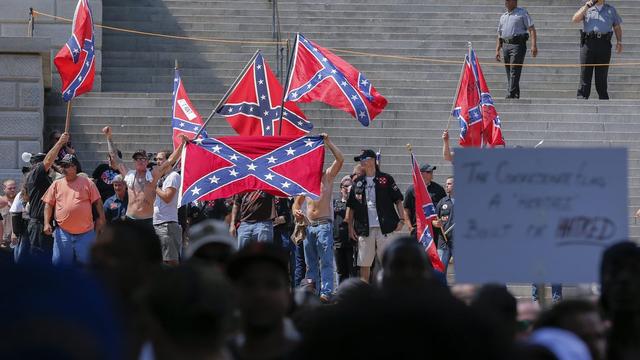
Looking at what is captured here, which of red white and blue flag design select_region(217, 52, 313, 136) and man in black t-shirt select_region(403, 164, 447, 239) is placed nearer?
red white and blue flag design select_region(217, 52, 313, 136)

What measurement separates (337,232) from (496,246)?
9692 millimetres

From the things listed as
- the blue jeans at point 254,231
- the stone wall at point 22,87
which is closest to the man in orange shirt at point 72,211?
the blue jeans at point 254,231

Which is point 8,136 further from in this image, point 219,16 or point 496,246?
point 496,246

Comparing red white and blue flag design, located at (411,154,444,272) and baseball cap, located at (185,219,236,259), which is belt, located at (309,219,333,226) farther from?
baseball cap, located at (185,219,236,259)

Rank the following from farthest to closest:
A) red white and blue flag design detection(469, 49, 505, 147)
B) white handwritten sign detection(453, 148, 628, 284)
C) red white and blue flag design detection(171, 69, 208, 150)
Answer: red white and blue flag design detection(469, 49, 505, 147) < red white and blue flag design detection(171, 69, 208, 150) < white handwritten sign detection(453, 148, 628, 284)

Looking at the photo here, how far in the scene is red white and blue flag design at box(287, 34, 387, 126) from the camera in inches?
579

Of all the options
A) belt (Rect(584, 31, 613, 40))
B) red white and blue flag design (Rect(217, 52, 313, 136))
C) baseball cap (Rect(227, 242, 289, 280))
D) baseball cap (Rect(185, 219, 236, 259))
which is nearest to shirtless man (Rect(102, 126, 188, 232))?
red white and blue flag design (Rect(217, 52, 313, 136))

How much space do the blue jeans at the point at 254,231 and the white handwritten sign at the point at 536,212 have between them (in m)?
8.17

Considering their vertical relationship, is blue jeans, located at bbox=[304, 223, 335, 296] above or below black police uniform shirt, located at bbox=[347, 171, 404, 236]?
below

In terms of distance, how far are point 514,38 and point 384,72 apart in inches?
108

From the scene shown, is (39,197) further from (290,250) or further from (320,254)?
(320,254)

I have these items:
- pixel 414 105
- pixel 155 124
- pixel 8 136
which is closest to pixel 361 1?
pixel 414 105

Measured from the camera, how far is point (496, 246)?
514 cm

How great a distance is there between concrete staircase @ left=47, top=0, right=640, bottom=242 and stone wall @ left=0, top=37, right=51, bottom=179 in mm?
724
